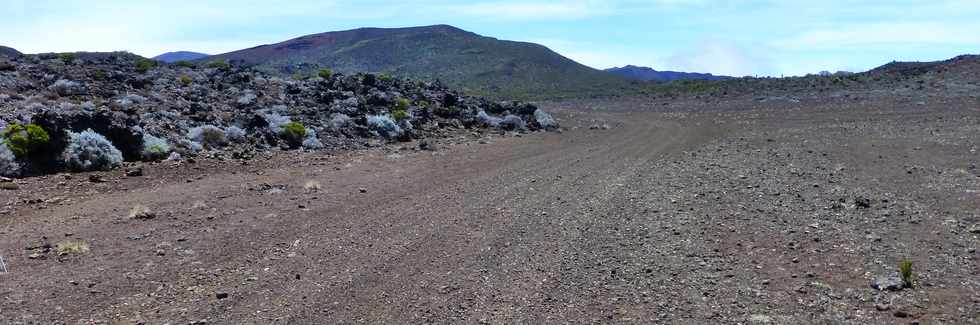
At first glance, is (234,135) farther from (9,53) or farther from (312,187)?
(9,53)

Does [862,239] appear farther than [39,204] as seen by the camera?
No

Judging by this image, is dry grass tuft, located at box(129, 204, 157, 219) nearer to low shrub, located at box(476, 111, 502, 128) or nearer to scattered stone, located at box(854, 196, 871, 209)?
scattered stone, located at box(854, 196, 871, 209)

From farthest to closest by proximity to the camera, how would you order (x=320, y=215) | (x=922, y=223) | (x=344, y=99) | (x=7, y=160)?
(x=344, y=99) → (x=7, y=160) → (x=320, y=215) → (x=922, y=223)

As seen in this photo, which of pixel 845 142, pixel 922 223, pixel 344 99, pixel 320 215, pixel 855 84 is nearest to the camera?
pixel 922 223

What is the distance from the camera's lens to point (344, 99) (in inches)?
969

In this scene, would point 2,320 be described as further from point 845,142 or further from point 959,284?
point 845,142

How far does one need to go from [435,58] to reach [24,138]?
90762mm

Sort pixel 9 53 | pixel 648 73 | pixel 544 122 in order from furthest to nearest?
pixel 648 73 → pixel 9 53 → pixel 544 122

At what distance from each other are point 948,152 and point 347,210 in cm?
1404

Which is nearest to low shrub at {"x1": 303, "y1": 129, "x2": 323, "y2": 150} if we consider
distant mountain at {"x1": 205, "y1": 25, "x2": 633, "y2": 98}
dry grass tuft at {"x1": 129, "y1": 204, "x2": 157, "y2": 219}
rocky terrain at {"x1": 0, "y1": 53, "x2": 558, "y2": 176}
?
rocky terrain at {"x1": 0, "y1": 53, "x2": 558, "y2": 176}

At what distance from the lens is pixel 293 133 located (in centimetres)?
1758

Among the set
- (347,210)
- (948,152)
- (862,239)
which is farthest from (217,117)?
(948,152)

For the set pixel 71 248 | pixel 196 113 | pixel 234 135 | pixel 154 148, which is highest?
pixel 196 113

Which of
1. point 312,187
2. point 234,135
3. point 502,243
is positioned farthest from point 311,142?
point 502,243
